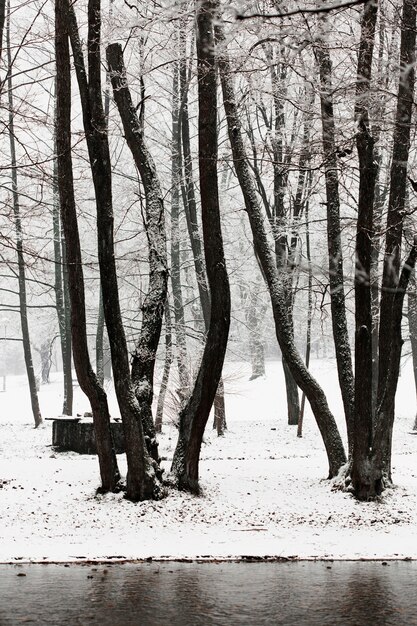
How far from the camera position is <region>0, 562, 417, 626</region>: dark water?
6031 millimetres

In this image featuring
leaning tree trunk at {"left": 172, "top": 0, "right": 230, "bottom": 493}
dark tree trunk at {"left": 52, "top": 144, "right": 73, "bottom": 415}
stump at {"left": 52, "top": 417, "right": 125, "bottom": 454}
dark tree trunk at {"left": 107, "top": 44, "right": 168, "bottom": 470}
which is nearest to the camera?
leaning tree trunk at {"left": 172, "top": 0, "right": 230, "bottom": 493}

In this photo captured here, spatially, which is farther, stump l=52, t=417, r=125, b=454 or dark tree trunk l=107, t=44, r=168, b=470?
stump l=52, t=417, r=125, b=454

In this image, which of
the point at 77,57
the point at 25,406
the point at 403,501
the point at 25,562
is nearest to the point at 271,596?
the point at 25,562

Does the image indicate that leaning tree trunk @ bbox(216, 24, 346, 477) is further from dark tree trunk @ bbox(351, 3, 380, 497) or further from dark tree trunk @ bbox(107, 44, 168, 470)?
dark tree trunk @ bbox(107, 44, 168, 470)

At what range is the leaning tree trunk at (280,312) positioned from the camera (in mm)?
12133

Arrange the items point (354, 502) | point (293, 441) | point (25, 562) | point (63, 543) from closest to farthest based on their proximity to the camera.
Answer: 1. point (25, 562)
2. point (63, 543)
3. point (354, 502)
4. point (293, 441)

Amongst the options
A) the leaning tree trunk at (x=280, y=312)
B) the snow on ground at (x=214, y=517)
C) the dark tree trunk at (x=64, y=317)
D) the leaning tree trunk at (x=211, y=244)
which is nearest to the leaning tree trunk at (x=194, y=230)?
the dark tree trunk at (x=64, y=317)

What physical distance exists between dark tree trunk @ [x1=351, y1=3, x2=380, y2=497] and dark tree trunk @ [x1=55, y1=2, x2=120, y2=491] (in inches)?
132

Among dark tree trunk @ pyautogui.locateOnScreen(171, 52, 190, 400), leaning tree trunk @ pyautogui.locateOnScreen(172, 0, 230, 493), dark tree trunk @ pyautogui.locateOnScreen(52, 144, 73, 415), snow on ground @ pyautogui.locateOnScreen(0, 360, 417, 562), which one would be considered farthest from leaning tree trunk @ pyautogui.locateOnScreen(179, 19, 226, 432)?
leaning tree trunk @ pyautogui.locateOnScreen(172, 0, 230, 493)

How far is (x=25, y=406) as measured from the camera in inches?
1480

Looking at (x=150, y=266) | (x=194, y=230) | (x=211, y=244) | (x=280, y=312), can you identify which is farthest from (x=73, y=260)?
(x=194, y=230)

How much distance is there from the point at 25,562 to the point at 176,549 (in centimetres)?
163

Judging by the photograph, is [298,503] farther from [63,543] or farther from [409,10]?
[409,10]

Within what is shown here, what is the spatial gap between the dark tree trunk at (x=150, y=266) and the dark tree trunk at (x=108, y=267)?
323 mm
